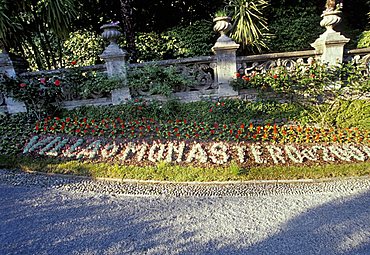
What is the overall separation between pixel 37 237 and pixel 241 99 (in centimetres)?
398

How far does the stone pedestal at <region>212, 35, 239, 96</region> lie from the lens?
15.9 ft

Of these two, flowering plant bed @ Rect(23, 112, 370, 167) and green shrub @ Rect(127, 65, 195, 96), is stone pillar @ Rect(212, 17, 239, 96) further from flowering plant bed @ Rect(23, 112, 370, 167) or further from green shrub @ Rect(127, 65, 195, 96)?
flowering plant bed @ Rect(23, 112, 370, 167)

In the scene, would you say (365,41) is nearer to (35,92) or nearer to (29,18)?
(35,92)

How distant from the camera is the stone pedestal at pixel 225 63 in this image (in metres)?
4.86

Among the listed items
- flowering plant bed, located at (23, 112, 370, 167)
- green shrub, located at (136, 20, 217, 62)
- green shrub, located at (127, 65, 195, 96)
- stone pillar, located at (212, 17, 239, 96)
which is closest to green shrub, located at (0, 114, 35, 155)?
flowering plant bed, located at (23, 112, 370, 167)

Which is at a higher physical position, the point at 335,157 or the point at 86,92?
the point at 86,92

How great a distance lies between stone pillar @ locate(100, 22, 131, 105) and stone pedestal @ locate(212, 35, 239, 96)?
1.86m

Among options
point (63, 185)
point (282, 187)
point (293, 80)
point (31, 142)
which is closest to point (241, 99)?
point (293, 80)

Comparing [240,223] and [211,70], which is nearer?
[240,223]

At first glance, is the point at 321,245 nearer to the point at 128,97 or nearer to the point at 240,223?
the point at 240,223

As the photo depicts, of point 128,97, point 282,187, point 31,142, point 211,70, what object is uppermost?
point 211,70

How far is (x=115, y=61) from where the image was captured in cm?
511

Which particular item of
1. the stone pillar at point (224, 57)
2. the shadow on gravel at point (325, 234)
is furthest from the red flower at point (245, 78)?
the shadow on gravel at point (325, 234)

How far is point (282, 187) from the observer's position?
9.57 feet
